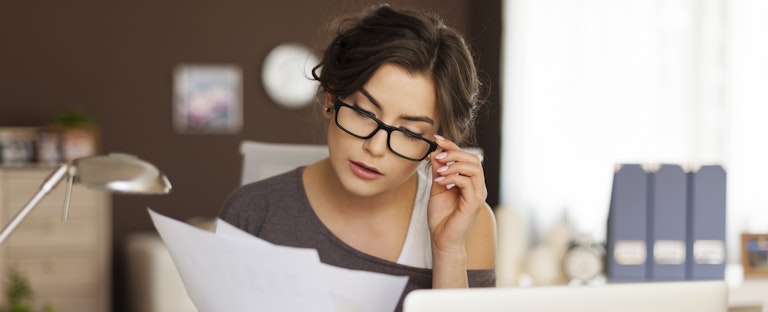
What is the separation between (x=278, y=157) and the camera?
2357 millimetres

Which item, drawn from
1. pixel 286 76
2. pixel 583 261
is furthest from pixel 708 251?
pixel 286 76

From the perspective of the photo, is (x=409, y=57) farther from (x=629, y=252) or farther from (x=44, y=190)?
(x=629, y=252)

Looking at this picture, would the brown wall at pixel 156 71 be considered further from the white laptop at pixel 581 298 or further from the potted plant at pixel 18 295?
the white laptop at pixel 581 298

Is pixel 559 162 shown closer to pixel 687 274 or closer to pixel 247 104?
pixel 247 104

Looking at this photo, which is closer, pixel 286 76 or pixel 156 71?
pixel 156 71

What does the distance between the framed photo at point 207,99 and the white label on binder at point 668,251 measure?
402 cm

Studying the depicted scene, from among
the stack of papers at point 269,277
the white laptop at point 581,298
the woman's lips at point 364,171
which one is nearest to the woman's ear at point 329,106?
the woman's lips at point 364,171

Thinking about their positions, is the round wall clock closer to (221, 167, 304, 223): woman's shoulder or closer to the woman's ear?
(221, 167, 304, 223): woman's shoulder

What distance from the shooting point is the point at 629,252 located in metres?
2.29

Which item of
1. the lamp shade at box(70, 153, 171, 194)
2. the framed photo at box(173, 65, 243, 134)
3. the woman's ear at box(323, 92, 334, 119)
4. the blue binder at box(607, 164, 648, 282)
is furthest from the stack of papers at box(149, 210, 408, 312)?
the framed photo at box(173, 65, 243, 134)

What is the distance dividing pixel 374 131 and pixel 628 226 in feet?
2.92

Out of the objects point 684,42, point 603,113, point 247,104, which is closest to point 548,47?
point 603,113

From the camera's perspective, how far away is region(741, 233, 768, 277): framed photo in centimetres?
244

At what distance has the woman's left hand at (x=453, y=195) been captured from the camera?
162 centimetres
